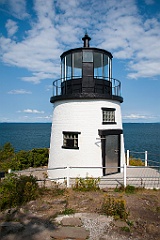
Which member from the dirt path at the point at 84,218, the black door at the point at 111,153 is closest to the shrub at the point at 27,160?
the black door at the point at 111,153

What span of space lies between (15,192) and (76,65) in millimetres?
7727

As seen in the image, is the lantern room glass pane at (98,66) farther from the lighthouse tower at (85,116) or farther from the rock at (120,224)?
the rock at (120,224)

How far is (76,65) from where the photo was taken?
12.8m

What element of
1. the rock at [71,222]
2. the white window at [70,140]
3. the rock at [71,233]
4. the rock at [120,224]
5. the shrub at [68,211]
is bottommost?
the rock at [71,233]

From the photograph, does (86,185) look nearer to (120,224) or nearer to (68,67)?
(120,224)

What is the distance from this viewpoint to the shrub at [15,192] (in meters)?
8.03

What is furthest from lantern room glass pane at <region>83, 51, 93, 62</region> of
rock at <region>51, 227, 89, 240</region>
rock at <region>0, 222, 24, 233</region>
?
rock at <region>0, 222, 24, 233</region>

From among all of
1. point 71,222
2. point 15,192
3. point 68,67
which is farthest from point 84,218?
point 68,67

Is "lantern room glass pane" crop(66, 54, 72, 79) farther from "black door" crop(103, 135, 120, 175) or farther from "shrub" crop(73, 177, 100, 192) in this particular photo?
"shrub" crop(73, 177, 100, 192)

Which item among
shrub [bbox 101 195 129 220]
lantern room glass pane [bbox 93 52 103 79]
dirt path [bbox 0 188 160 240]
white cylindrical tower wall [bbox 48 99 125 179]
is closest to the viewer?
dirt path [bbox 0 188 160 240]

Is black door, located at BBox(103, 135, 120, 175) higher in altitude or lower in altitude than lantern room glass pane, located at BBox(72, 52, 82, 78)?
lower

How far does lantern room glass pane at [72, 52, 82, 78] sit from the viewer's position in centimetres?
1254

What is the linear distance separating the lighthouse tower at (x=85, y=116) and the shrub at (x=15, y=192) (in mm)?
3789

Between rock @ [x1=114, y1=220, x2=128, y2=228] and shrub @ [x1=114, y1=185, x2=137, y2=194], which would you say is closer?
rock @ [x1=114, y1=220, x2=128, y2=228]
